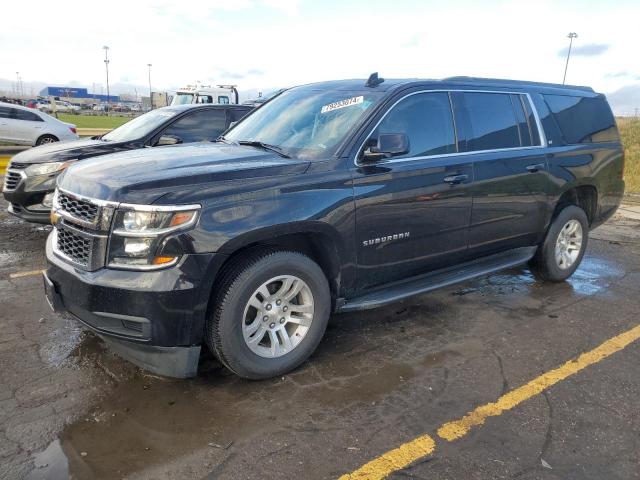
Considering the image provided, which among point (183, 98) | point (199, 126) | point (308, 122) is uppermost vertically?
point (183, 98)

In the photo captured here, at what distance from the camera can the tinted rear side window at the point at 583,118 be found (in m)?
5.30

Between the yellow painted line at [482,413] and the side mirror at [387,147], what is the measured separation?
172 cm

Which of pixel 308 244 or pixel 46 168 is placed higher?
pixel 46 168

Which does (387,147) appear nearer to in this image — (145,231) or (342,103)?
(342,103)

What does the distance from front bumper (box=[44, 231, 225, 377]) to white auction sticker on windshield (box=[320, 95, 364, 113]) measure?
1.65 metres

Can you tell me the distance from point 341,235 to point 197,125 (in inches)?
185

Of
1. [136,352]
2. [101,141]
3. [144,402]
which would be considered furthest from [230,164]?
[101,141]

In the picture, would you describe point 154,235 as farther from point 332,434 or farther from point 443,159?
point 443,159

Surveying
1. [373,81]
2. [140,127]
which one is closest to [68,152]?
[140,127]

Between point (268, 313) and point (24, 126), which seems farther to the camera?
point (24, 126)

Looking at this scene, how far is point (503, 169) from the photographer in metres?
4.55

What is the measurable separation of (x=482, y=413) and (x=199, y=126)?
579 cm

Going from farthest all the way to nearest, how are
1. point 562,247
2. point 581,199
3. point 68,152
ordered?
point 68,152
point 581,199
point 562,247

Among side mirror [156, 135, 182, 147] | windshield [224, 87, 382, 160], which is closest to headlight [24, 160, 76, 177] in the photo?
side mirror [156, 135, 182, 147]
